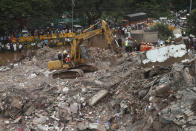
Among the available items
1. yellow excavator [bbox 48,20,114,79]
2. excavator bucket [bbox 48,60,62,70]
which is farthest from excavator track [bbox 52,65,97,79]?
excavator bucket [bbox 48,60,62,70]

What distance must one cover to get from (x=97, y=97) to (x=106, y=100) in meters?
0.41

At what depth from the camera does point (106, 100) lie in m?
10.9

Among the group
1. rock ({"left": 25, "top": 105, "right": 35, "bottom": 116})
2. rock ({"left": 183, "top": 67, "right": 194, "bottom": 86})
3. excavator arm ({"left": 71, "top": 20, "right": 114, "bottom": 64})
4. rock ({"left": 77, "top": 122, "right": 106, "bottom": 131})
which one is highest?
excavator arm ({"left": 71, "top": 20, "right": 114, "bottom": 64})

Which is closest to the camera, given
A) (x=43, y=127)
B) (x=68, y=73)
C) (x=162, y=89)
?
(x=162, y=89)

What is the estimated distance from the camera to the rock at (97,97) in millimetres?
10656

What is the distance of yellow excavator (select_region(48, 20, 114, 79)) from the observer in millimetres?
13393

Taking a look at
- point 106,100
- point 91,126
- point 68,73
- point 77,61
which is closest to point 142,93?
point 106,100

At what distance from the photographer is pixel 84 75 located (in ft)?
44.1

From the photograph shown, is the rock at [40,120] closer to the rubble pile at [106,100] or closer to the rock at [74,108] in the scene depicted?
the rubble pile at [106,100]

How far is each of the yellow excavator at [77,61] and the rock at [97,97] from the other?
2.54 metres

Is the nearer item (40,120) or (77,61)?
Result: (40,120)

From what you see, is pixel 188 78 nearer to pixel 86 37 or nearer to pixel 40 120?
pixel 40 120

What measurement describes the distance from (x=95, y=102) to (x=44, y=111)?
6.66 feet

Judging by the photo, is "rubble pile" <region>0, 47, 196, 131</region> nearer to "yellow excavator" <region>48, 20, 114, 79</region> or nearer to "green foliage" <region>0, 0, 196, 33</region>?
"yellow excavator" <region>48, 20, 114, 79</region>
